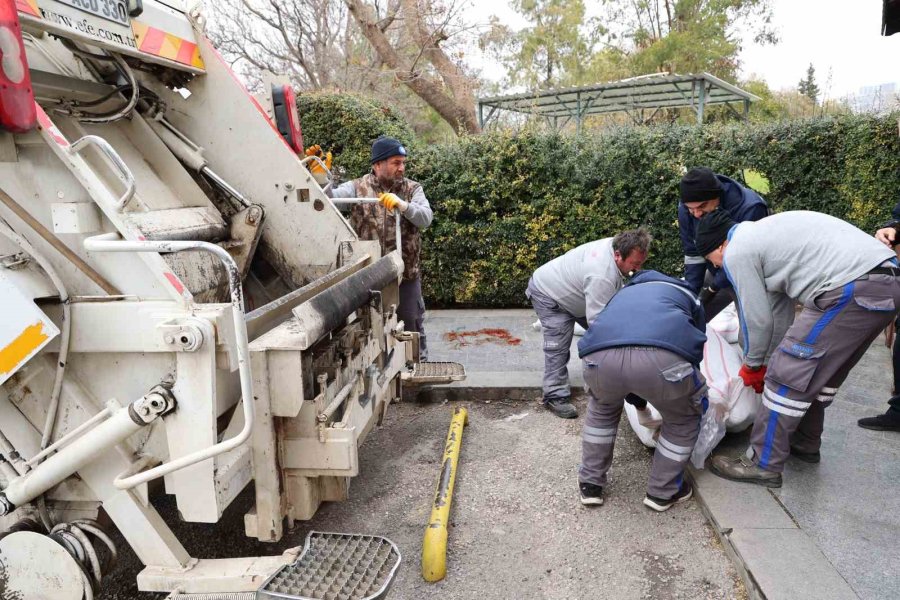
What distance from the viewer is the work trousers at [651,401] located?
2.47 metres

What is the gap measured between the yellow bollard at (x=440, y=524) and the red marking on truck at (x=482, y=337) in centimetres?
236

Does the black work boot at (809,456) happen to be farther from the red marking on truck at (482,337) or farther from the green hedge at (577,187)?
the green hedge at (577,187)

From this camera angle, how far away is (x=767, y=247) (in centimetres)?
267

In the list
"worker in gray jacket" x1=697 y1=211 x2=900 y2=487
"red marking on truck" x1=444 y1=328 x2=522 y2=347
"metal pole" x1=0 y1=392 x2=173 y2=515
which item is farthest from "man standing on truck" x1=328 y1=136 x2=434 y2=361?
"metal pole" x1=0 y1=392 x2=173 y2=515

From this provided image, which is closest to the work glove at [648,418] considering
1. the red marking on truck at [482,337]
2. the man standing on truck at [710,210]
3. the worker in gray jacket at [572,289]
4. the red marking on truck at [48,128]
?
the worker in gray jacket at [572,289]

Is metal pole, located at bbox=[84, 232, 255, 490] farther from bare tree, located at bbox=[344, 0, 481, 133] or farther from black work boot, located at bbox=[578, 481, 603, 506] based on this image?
bare tree, located at bbox=[344, 0, 481, 133]

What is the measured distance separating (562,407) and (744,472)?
1211 mm

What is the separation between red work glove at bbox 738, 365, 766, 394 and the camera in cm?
287

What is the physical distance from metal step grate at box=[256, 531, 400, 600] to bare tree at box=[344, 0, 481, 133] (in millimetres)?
9938

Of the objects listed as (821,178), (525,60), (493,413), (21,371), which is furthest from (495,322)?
(525,60)

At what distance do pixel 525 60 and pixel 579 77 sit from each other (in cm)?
214

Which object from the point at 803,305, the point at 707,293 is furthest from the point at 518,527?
the point at 707,293

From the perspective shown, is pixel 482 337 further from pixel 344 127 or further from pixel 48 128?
Result: pixel 48 128

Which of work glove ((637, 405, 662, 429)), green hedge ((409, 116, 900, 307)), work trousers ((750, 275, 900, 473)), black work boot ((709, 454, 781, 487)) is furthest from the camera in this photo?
green hedge ((409, 116, 900, 307))
